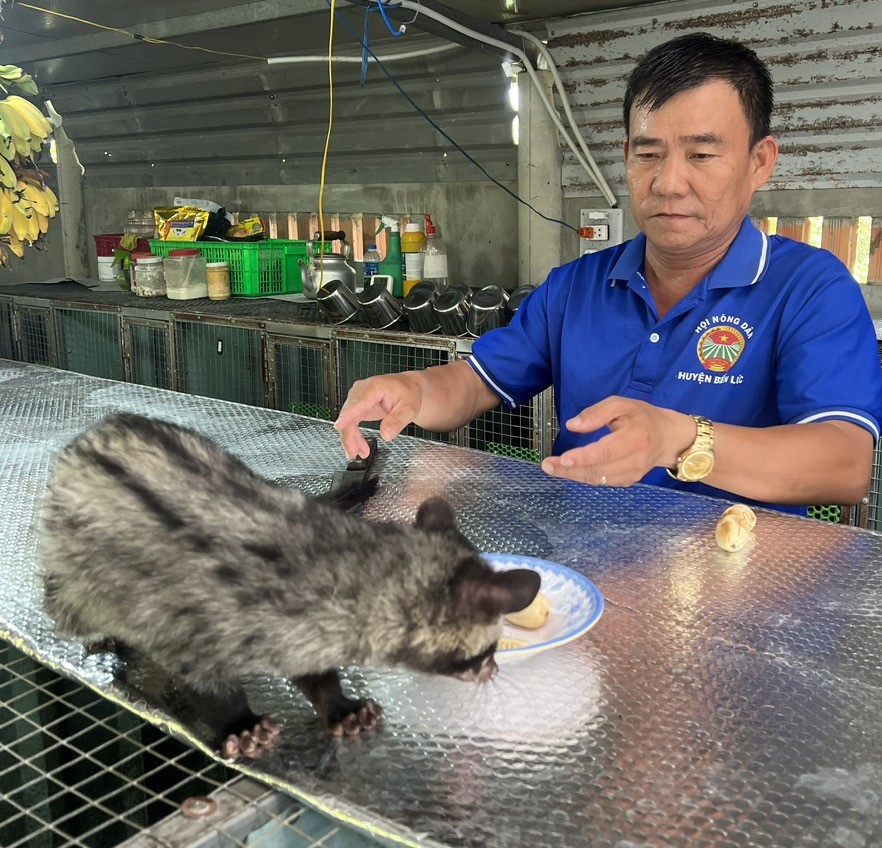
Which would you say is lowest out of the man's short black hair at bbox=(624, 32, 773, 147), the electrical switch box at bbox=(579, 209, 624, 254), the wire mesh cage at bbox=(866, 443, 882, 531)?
the wire mesh cage at bbox=(866, 443, 882, 531)

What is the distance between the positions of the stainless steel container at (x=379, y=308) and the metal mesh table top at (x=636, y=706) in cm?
239

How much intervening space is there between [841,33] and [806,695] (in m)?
3.47

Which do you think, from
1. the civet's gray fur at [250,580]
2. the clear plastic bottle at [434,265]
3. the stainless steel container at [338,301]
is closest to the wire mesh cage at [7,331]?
the stainless steel container at [338,301]

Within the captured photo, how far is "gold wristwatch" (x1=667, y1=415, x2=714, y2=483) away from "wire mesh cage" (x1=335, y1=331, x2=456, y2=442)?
7.66 feet

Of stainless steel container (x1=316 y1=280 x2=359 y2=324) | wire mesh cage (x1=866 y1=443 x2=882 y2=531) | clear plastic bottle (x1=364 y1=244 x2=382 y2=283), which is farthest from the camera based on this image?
clear plastic bottle (x1=364 y1=244 x2=382 y2=283)

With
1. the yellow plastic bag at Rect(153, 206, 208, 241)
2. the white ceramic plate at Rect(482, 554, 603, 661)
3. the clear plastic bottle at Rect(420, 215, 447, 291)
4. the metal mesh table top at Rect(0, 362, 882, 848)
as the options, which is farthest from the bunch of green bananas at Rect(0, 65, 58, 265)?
the yellow plastic bag at Rect(153, 206, 208, 241)

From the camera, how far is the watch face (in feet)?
5.27

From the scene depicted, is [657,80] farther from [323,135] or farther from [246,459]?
[323,135]

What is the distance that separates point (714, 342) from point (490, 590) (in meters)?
1.31

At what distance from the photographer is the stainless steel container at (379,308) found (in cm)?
406

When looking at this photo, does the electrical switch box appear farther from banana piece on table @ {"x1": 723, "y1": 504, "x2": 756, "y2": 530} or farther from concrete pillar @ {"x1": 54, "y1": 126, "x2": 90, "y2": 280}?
concrete pillar @ {"x1": 54, "y1": 126, "x2": 90, "y2": 280}

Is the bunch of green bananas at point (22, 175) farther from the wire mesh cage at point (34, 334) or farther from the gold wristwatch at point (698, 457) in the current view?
the wire mesh cage at point (34, 334)

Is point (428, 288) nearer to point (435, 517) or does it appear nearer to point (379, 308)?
point (379, 308)

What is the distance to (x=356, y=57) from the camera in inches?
Result: 189
